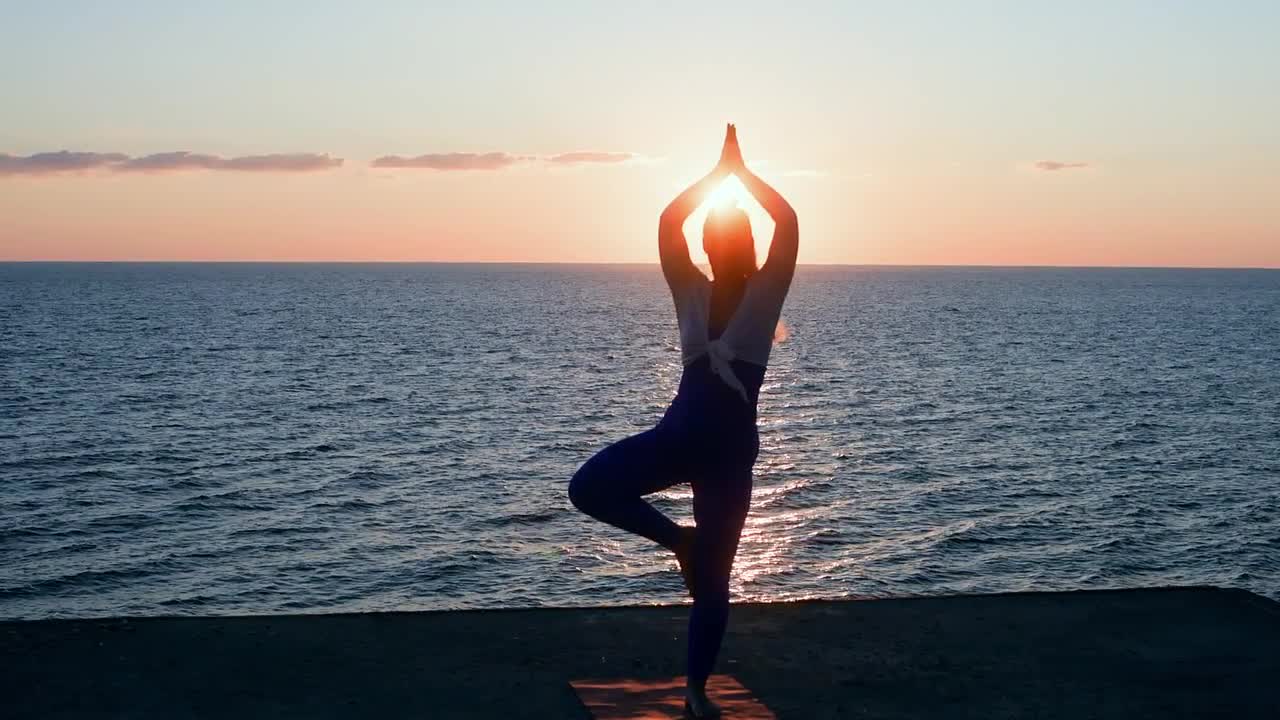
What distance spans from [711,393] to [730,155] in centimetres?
114

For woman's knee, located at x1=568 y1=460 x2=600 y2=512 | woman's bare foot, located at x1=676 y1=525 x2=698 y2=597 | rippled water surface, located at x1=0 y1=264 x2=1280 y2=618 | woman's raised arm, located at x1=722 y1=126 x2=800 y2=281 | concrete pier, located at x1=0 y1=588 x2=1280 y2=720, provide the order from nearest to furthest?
woman's knee, located at x1=568 y1=460 x2=600 y2=512 → woman's raised arm, located at x1=722 y1=126 x2=800 y2=281 → woman's bare foot, located at x1=676 y1=525 x2=698 y2=597 → concrete pier, located at x1=0 y1=588 x2=1280 y2=720 → rippled water surface, located at x1=0 y1=264 x2=1280 y2=618

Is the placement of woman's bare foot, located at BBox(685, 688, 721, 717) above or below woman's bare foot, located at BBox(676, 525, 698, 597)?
below

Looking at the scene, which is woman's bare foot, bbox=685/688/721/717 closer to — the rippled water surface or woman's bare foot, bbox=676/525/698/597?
woman's bare foot, bbox=676/525/698/597

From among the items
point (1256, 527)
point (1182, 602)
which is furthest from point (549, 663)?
point (1256, 527)

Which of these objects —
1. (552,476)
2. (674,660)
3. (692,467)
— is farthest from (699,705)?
(552,476)

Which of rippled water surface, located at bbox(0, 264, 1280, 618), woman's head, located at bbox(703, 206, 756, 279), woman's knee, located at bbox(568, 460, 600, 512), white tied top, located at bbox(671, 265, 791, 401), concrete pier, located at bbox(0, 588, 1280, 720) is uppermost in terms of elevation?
woman's head, located at bbox(703, 206, 756, 279)

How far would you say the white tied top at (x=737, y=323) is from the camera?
5.77 meters

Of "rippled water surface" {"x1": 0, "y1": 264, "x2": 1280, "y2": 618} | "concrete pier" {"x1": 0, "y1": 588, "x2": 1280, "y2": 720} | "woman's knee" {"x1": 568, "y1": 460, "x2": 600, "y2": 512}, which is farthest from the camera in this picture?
"rippled water surface" {"x1": 0, "y1": 264, "x2": 1280, "y2": 618}

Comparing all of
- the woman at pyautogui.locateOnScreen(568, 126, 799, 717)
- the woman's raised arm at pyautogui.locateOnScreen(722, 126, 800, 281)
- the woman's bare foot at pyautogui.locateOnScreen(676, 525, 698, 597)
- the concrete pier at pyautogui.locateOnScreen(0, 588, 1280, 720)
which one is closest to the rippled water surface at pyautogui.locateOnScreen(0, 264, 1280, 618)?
the concrete pier at pyautogui.locateOnScreen(0, 588, 1280, 720)

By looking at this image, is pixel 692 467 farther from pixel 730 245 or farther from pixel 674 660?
pixel 674 660

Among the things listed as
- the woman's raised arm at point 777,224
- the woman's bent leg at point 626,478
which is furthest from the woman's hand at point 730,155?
the woman's bent leg at point 626,478

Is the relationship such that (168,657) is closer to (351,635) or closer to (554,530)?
(351,635)

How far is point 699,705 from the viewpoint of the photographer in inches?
250

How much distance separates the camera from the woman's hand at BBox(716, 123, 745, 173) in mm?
5906
